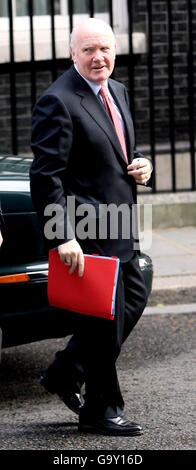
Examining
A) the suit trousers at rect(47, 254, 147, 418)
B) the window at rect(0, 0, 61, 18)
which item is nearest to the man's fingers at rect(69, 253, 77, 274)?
the suit trousers at rect(47, 254, 147, 418)

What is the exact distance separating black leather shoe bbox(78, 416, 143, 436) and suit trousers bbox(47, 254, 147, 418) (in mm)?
26

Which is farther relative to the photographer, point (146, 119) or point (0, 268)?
point (146, 119)

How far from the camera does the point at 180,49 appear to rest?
10953 mm

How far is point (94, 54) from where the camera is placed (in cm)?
396

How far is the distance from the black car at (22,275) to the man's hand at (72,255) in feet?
2.18

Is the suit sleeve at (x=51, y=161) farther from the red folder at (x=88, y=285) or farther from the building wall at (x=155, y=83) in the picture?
the building wall at (x=155, y=83)

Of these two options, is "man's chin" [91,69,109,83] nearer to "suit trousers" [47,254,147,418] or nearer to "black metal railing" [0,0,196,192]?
"suit trousers" [47,254,147,418]

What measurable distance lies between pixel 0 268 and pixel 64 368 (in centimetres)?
54

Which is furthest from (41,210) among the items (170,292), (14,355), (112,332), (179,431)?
(170,292)

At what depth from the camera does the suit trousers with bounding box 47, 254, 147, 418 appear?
4043 millimetres

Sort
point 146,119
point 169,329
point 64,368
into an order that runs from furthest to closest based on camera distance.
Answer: point 146,119, point 169,329, point 64,368

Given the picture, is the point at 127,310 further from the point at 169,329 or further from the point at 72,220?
the point at 169,329

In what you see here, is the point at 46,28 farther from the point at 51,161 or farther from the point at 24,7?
the point at 51,161

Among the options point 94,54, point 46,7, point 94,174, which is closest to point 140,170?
point 94,174
